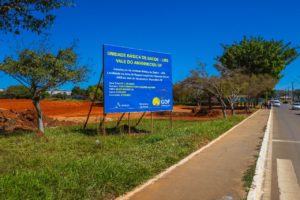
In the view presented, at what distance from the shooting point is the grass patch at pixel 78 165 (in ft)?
18.6

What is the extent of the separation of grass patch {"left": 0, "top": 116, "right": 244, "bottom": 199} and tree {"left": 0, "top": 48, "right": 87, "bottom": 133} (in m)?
2.31

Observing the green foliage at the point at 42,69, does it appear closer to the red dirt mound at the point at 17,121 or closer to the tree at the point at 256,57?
the red dirt mound at the point at 17,121

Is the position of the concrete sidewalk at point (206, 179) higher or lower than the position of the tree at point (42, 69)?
lower

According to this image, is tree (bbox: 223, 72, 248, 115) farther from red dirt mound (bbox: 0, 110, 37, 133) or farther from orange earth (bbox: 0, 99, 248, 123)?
red dirt mound (bbox: 0, 110, 37, 133)

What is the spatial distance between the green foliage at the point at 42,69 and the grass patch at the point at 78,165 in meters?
2.32

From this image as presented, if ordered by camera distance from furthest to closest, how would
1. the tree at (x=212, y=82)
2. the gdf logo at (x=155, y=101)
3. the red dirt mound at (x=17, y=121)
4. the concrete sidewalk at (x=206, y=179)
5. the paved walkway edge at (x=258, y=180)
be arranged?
the tree at (x=212, y=82) → the red dirt mound at (x=17, y=121) → the gdf logo at (x=155, y=101) → the paved walkway edge at (x=258, y=180) → the concrete sidewalk at (x=206, y=179)

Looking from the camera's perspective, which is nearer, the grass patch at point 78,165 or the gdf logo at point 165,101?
the grass patch at point 78,165

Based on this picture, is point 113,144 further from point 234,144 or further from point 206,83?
point 206,83

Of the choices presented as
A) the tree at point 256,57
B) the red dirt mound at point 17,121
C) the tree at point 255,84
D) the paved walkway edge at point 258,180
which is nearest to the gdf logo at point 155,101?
the red dirt mound at point 17,121

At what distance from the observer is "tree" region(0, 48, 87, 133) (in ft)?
47.2

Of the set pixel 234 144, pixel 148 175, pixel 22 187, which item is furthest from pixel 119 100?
pixel 22 187

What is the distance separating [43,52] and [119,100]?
11.9 feet

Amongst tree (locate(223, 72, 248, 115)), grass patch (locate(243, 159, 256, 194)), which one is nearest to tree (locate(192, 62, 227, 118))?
tree (locate(223, 72, 248, 115))

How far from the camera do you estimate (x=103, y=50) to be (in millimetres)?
14648
